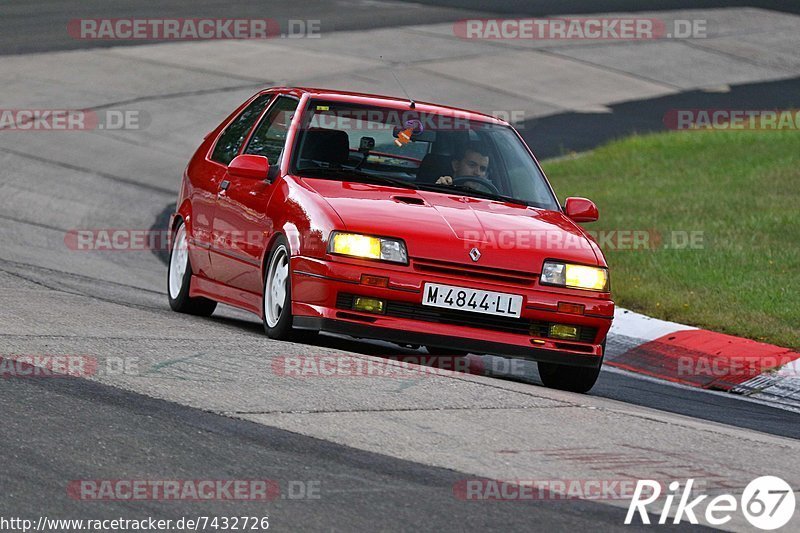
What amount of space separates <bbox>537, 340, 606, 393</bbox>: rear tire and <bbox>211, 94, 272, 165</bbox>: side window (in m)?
2.56

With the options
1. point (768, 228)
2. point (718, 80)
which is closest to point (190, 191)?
point (768, 228)

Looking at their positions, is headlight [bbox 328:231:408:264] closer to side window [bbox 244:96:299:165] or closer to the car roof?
side window [bbox 244:96:299:165]

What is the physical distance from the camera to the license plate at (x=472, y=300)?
8219 millimetres

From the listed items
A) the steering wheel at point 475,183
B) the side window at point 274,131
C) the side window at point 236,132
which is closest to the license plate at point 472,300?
the steering wheel at point 475,183

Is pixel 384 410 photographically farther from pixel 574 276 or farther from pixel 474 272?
pixel 574 276

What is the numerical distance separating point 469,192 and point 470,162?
11.3 inches

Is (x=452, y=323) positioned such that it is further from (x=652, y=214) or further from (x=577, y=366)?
(x=652, y=214)

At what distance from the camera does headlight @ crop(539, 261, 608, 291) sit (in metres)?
8.39

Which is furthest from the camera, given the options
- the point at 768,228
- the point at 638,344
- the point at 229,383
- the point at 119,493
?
the point at 768,228

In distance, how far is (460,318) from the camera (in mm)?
8281

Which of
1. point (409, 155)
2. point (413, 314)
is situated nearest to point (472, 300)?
point (413, 314)

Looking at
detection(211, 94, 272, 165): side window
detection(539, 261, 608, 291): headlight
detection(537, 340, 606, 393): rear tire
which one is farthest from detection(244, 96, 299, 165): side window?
detection(537, 340, 606, 393): rear tire

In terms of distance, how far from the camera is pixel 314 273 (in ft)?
27.2

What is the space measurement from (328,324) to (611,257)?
21.0 ft
